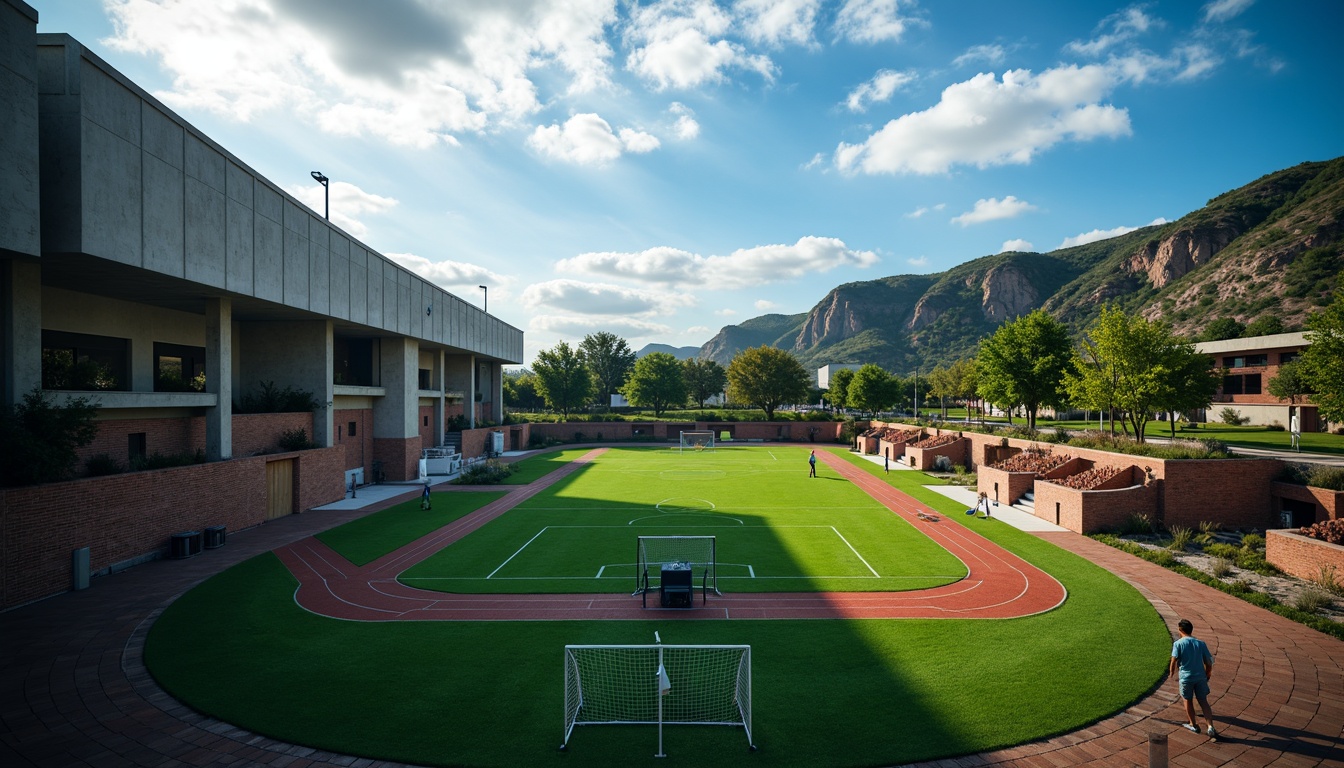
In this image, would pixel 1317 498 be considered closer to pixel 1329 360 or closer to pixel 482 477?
pixel 1329 360

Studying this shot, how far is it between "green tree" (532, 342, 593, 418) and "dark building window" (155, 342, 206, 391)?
1958 inches

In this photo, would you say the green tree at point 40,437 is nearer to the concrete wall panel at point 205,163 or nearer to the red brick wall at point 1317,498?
the concrete wall panel at point 205,163

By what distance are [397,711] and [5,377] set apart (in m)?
14.7

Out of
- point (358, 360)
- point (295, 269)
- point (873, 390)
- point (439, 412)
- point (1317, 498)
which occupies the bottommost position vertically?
point (1317, 498)

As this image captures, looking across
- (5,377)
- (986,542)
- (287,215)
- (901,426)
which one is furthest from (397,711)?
(901,426)

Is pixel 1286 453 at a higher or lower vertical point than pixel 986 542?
higher

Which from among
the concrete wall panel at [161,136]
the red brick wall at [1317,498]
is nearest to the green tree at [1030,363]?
the red brick wall at [1317,498]

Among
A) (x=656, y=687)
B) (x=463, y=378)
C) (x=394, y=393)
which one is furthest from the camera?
(x=463, y=378)

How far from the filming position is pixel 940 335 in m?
181

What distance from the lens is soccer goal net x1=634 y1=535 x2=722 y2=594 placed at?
595 inches

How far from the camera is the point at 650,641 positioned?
477 inches

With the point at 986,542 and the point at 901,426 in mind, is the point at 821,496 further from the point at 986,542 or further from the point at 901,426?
the point at 901,426

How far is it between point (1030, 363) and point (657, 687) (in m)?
37.3

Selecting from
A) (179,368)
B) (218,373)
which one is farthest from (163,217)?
(179,368)
